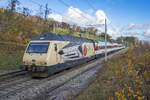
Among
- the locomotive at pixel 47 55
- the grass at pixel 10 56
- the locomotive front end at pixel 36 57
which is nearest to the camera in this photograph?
the locomotive front end at pixel 36 57

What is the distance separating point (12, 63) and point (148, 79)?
15.6 metres

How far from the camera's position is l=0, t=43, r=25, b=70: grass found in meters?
23.9

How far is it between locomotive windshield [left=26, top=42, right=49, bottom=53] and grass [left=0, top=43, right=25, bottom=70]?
13.0 feet

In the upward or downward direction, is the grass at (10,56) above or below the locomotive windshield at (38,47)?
below

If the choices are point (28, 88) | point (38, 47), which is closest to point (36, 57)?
point (38, 47)

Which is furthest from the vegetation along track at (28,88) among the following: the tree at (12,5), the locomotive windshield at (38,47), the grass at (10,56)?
the tree at (12,5)

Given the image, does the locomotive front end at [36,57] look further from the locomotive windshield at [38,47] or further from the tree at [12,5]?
the tree at [12,5]

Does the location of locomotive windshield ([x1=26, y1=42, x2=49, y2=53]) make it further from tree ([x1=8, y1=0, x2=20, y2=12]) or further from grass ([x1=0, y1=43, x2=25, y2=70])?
tree ([x1=8, y1=0, x2=20, y2=12])

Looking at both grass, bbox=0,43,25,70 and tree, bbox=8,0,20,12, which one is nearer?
grass, bbox=0,43,25,70

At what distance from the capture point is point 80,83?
56.6 feet

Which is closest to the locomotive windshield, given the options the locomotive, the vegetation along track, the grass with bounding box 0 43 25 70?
the locomotive

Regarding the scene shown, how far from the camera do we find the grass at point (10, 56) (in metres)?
23.9

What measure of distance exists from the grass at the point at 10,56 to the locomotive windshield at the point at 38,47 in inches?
156

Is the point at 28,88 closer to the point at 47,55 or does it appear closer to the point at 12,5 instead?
the point at 47,55
